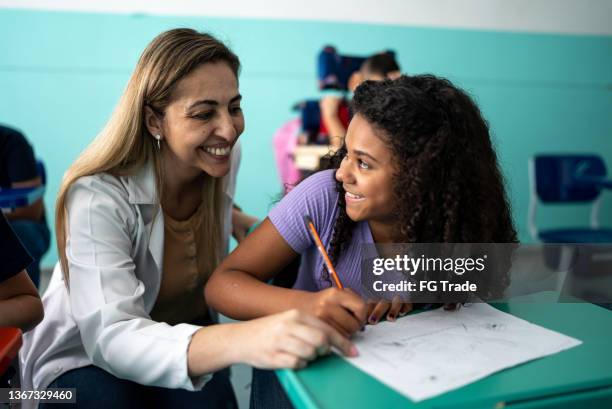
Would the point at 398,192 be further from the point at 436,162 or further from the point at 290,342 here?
the point at 290,342

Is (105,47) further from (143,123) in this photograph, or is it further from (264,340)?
(264,340)

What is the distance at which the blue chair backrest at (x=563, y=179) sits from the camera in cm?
303

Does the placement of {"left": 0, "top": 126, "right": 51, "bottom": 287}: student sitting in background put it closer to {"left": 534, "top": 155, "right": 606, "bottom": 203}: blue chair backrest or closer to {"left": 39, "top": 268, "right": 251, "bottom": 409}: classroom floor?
{"left": 39, "top": 268, "right": 251, "bottom": 409}: classroom floor

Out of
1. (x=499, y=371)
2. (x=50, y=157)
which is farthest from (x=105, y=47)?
(x=499, y=371)

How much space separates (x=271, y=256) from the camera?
109cm

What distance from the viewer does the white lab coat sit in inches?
33.6

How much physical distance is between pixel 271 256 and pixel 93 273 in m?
0.34

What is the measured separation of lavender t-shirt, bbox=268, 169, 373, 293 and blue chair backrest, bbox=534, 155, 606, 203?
88.6 inches

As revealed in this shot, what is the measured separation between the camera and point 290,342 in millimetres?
717

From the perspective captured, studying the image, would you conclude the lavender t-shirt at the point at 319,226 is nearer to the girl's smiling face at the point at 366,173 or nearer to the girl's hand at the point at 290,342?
the girl's smiling face at the point at 366,173

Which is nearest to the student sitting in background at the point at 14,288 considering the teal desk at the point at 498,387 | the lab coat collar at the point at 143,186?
the lab coat collar at the point at 143,186

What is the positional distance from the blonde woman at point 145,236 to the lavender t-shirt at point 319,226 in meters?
0.23

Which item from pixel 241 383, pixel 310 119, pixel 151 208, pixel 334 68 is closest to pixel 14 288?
pixel 151 208

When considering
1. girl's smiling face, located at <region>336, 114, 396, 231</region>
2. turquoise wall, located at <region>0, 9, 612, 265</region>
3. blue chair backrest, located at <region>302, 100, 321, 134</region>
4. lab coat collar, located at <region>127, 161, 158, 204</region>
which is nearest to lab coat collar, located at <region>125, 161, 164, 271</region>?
lab coat collar, located at <region>127, 161, 158, 204</region>
